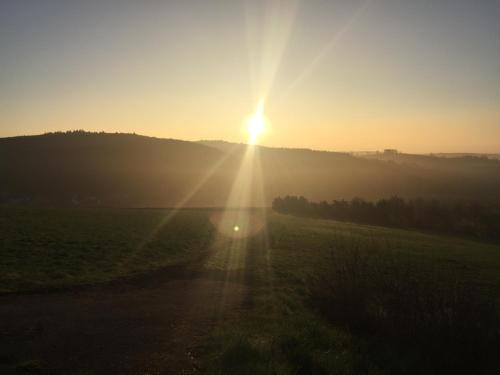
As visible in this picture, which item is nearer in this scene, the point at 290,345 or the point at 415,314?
the point at 290,345

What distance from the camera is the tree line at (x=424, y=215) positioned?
2197 inches

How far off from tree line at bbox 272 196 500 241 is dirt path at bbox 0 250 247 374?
4995 cm

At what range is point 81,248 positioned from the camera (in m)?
20.6

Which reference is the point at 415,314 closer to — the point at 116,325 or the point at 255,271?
the point at 116,325

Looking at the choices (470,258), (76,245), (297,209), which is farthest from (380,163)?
(76,245)

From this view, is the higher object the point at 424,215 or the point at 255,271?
the point at 255,271

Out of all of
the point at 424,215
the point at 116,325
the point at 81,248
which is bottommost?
the point at 424,215

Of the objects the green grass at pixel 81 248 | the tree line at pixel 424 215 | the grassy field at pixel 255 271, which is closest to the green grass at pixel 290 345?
the grassy field at pixel 255 271

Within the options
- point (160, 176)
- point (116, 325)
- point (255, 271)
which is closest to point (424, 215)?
point (255, 271)

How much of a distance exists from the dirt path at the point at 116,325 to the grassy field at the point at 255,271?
685 mm

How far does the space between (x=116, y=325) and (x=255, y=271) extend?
9112mm

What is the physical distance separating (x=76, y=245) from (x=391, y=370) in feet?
56.7

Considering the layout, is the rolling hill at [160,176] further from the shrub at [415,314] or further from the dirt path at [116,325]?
the shrub at [415,314]

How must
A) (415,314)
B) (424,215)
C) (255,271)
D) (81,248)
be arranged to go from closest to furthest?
1. (415,314)
2. (255,271)
3. (81,248)
4. (424,215)
